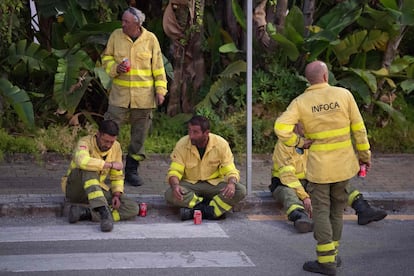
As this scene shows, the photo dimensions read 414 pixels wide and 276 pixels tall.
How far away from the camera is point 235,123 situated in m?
11.6

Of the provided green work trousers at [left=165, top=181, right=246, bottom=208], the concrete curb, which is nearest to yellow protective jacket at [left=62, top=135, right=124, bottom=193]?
the concrete curb

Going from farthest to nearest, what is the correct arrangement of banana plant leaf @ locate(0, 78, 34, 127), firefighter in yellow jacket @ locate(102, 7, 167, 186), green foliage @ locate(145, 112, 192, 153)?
green foliage @ locate(145, 112, 192, 153) < banana plant leaf @ locate(0, 78, 34, 127) < firefighter in yellow jacket @ locate(102, 7, 167, 186)

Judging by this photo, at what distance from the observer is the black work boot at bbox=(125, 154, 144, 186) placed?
32.3 feet

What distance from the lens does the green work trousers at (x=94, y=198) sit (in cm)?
846

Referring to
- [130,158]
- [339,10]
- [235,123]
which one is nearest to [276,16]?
[339,10]

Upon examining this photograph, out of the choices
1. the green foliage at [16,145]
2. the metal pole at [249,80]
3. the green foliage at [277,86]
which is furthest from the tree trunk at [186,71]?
the metal pole at [249,80]

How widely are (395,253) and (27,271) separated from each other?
3190 millimetres

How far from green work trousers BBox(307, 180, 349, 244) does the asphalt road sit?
13.8 inches

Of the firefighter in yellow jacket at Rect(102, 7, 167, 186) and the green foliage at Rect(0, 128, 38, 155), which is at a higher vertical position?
the firefighter in yellow jacket at Rect(102, 7, 167, 186)

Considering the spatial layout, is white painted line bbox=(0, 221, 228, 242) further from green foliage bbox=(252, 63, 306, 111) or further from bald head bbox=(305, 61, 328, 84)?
green foliage bbox=(252, 63, 306, 111)

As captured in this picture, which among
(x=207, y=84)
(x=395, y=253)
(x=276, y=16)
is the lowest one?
(x=395, y=253)

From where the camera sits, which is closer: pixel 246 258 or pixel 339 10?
pixel 246 258

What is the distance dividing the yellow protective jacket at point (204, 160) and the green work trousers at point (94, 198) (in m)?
0.50

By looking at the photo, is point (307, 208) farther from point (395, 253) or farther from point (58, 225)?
point (58, 225)
